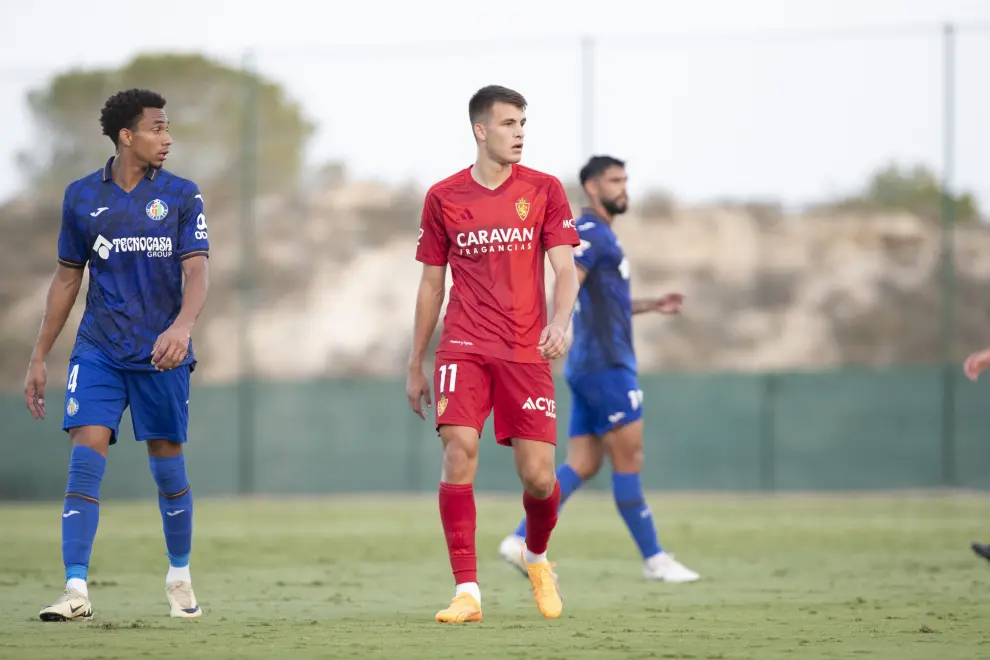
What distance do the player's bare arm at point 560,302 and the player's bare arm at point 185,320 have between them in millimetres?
1588

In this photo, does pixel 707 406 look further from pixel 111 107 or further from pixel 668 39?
pixel 111 107

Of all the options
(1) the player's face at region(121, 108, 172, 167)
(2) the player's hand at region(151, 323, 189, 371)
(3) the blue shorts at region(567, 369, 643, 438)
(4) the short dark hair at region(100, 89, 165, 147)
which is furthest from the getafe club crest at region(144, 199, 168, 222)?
(3) the blue shorts at region(567, 369, 643, 438)

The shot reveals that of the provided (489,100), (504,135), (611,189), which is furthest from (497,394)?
(611,189)

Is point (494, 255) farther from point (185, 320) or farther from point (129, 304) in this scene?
point (129, 304)

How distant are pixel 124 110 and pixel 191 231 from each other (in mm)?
667

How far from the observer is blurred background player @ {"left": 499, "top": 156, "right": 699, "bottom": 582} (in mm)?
9523

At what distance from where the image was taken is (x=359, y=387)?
19.8 m

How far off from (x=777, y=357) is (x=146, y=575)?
1394cm

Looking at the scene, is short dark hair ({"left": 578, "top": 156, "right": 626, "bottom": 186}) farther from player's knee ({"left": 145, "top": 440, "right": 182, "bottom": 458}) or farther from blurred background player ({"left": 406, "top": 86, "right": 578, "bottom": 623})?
player's knee ({"left": 145, "top": 440, "right": 182, "bottom": 458})

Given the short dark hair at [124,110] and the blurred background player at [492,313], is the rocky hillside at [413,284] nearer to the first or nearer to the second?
the short dark hair at [124,110]

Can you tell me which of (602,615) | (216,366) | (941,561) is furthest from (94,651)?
(216,366)

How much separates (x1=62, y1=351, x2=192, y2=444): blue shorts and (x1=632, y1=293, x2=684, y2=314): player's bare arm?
360cm

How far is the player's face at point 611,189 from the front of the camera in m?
→ 9.73

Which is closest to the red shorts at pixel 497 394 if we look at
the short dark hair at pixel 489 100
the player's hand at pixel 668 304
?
the short dark hair at pixel 489 100
